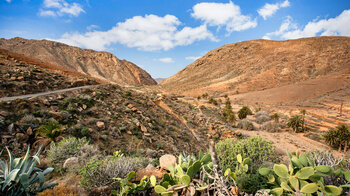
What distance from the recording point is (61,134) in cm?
551

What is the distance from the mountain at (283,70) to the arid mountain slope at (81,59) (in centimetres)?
2711

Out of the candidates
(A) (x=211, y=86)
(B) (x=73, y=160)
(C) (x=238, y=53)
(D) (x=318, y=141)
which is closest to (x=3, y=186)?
(B) (x=73, y=160)

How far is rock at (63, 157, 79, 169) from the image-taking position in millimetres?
3770

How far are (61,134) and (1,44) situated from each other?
80.9 metres

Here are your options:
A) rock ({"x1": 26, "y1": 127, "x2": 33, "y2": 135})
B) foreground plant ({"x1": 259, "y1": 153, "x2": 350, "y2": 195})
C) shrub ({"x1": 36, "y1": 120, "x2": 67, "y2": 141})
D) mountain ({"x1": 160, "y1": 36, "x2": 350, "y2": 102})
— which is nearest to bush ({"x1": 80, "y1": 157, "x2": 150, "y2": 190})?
foreground plant ({"x1": 259, "y1": 153, "x2": 350, "y2": 195})

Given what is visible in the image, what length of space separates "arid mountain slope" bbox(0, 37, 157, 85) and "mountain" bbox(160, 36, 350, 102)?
2711cm

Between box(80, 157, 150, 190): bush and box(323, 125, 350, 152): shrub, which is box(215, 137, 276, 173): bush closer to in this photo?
box(80, 157, 150, 190): bush

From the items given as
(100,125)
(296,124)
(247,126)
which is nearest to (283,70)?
(296,124)

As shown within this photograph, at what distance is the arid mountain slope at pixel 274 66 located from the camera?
48781 mm

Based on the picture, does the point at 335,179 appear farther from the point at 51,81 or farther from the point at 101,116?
the point at 51,81

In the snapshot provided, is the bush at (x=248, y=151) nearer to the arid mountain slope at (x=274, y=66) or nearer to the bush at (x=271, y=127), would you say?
the bush at (x=271, y=127)

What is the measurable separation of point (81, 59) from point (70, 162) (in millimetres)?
78390

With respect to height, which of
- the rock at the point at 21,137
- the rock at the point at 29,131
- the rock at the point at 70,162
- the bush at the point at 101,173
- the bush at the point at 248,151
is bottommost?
the bush at the point at 248,151

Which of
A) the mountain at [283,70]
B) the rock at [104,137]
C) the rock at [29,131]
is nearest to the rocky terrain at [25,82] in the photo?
the rock at [29,131]
